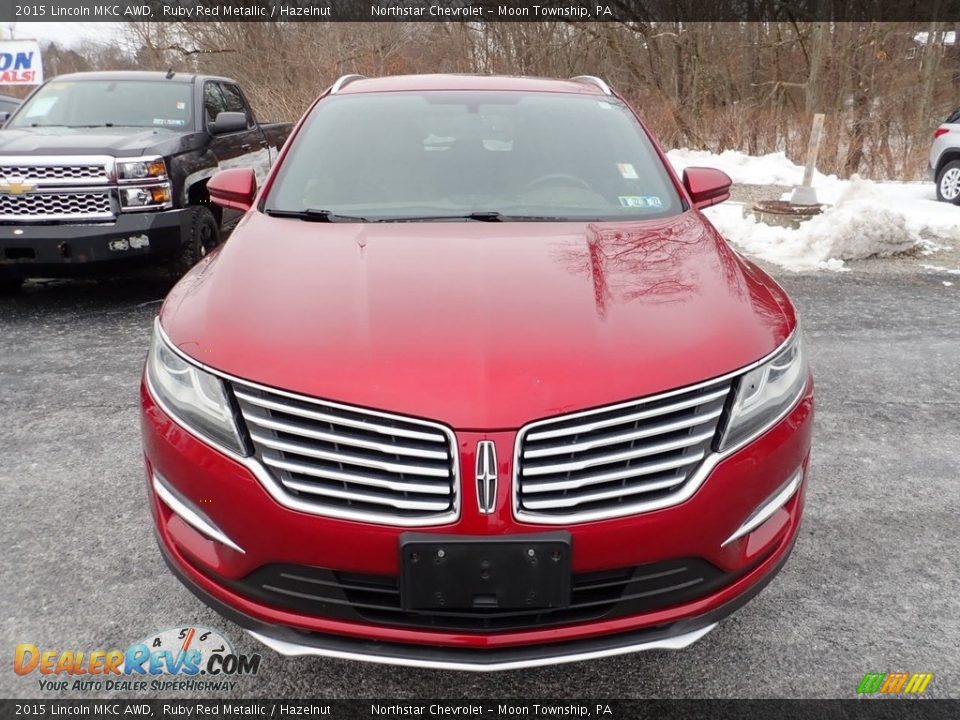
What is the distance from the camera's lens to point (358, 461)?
1661 millimetres

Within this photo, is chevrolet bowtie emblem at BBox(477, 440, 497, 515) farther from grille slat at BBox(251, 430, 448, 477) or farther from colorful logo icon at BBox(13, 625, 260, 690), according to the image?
colorful logo icon at BBox(13, 625, 260, 690)

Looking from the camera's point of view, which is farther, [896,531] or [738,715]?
[896,531]

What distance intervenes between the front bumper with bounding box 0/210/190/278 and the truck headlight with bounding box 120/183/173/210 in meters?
0.05

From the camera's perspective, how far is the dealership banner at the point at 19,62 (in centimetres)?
2111

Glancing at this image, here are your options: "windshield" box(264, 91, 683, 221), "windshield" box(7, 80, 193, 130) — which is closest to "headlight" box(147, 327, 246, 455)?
"windshield" box(264, 91, 683, 221)

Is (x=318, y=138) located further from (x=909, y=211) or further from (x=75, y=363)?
(x=909, y=211)

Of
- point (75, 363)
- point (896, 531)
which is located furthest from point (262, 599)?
point (75, 363)

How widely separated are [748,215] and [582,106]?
5.81 meters

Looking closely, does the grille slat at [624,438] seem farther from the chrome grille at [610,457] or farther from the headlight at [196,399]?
the headlight at [196,399]

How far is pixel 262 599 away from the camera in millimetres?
1771

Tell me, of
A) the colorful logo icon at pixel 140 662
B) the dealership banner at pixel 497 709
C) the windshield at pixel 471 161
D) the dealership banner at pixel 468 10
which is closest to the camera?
the dealership banner at pixel 497 709

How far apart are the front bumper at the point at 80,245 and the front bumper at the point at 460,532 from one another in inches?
148

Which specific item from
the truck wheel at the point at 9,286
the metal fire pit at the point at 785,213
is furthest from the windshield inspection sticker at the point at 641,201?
the metal fire pit at the point at 785,213

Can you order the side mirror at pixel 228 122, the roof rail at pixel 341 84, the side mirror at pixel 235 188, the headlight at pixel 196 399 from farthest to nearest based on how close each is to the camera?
the side mirror at pixel 228 122 → the roof rail at pixel 341 84 → the side mirror at pixel 235 188 → the headlight at pixel 196 399
